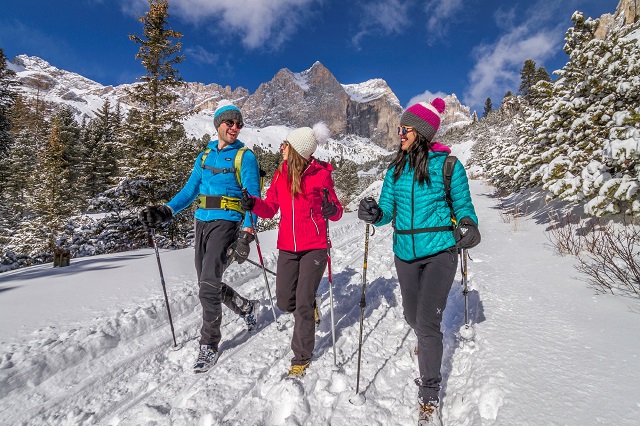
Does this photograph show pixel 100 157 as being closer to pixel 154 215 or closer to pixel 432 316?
pixel 154 215

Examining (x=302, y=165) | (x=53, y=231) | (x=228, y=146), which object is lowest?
(x=53, y=231)

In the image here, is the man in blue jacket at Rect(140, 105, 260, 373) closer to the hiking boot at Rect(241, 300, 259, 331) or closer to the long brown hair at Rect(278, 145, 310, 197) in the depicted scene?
the hiking boot at Rect(241, 300, 259, 331)

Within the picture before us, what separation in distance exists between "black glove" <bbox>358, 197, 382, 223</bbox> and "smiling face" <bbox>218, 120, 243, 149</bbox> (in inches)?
73.3

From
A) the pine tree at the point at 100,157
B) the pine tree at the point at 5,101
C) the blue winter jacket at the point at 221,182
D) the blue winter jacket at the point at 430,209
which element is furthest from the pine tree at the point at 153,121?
the pine tree at the point at 100,157

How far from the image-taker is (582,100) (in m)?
8.74

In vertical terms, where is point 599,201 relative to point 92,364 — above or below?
above

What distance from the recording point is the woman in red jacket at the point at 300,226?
321cm

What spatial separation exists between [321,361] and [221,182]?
2.24m

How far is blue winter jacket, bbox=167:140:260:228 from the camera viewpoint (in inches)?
139

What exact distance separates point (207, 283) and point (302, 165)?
1.62 meters

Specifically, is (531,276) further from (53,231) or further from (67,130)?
(67,130)

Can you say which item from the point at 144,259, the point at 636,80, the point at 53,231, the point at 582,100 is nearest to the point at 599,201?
the point at 636,80

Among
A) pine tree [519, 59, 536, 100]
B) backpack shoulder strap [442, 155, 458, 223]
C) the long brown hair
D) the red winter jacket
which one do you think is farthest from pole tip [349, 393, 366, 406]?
pine tree [519, 59, 536, 100]

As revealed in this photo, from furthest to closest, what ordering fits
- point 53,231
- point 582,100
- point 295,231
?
point 53,231 → point 582,100 → point 295,231
